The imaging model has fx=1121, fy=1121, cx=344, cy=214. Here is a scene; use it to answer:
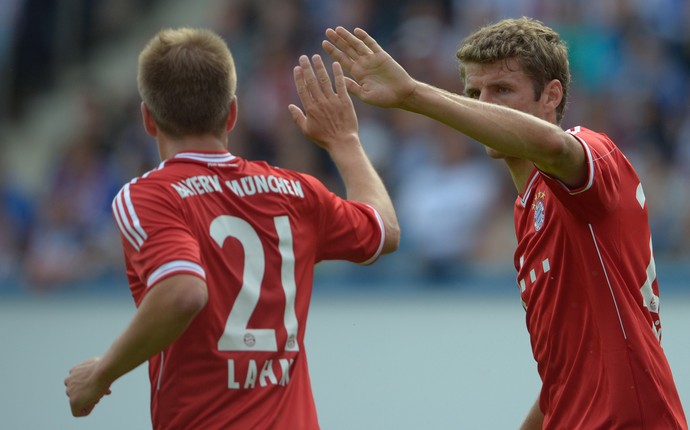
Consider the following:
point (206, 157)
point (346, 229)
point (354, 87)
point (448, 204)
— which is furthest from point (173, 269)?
point (448, 204)

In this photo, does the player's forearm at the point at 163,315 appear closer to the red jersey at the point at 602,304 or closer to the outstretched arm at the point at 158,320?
the outstretched arm at the point at 158,320

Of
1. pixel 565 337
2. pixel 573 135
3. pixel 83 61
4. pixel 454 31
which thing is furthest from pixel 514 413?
pixel 83 61

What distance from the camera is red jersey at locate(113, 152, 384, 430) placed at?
3.01 metres

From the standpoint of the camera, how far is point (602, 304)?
11.1 feet

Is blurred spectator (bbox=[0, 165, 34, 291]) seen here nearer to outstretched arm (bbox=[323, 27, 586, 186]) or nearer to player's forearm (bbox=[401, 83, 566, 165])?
outstretched arm (bbox=[323, 27, 586, 186])

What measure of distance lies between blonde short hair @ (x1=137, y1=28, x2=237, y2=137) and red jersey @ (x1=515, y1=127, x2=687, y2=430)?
3.26ft

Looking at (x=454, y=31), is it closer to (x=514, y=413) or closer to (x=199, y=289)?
(x=514, y=413)

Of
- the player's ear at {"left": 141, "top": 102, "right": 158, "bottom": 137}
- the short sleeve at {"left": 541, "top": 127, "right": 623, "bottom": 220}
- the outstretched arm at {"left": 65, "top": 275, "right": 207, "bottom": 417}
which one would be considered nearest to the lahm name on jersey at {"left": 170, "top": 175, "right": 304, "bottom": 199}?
the player's ear at {"left": 141, "top": 102, "right": 158, "bottom": 137}

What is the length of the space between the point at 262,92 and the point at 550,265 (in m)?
7.33

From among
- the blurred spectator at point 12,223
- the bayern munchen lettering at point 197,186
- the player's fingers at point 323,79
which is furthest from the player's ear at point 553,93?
the blurred spectator at point 12,223

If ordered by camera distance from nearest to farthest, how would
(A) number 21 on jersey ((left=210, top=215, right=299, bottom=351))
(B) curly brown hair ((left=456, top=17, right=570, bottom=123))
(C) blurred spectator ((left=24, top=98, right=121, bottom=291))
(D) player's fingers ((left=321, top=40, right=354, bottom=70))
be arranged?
(A) number 21 on jersey ((left=210, top=215, right=299, bottom=351))
(D) player's fingers ((left=321, top=40, right=354, bottom=70))
(B) curly brown hair ((left=456, top=17, right=570, bottom=123))
(C) blurred spectator ((left=24, top=98, right=121, bottom=291))

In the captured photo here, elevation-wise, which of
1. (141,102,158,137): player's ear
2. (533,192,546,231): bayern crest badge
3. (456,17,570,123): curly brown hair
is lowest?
(533,192,546,231): bayern crest badge

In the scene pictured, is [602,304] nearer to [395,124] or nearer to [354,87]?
[354,87]

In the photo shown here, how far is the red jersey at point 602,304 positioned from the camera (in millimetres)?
3361
